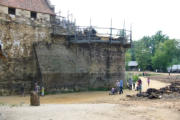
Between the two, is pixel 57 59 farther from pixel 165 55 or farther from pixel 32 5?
pixel 165 55

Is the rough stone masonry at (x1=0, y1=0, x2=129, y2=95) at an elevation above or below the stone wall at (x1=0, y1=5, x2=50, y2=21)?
below

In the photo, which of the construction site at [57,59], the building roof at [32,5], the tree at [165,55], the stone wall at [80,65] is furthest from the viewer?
the tree at [165,55]

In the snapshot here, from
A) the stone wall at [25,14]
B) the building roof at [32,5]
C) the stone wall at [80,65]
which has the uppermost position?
the building roof at [32,5]

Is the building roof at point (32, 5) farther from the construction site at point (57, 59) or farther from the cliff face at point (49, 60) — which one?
the cliff face at point (49, 60)

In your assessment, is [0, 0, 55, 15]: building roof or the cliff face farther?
[0, 0, 55, 15]: building roof

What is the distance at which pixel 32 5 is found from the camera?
19.1 m

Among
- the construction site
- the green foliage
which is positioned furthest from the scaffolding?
the green foliage

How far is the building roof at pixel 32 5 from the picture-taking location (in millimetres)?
17322

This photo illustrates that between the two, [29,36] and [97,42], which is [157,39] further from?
[29,36]

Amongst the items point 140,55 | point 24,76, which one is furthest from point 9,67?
point 140,55

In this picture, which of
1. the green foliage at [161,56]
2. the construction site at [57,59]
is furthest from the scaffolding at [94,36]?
the green foliage at [161,56]

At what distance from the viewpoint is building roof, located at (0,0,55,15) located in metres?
17.3

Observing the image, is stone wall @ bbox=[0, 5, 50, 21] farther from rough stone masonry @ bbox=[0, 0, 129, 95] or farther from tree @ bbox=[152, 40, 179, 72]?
tree @ bbox=[152, 40, 179, 72]

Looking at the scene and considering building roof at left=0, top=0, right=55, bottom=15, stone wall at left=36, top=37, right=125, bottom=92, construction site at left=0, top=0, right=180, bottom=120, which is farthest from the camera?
stone wall at left=36, top=37, right=125, bottom=92
